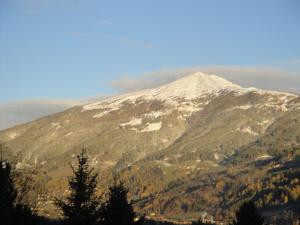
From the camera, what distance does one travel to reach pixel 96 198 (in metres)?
42.8

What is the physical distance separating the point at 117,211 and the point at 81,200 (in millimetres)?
3759

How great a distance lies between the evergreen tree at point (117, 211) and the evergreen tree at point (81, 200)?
166 centimetres

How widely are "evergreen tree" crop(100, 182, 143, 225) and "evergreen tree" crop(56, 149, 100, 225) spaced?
1.66m

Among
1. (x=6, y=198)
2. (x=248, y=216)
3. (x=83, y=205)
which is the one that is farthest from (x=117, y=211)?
(x=248, y=216)

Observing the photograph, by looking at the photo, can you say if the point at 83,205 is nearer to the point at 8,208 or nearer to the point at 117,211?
the point at 117,211

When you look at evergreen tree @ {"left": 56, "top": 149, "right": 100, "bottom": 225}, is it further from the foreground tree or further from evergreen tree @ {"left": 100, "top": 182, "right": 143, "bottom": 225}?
the foreground tree

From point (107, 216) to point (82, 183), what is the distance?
350 centimetres

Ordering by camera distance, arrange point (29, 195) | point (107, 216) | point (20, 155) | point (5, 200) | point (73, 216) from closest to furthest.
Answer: point (73, 216) → point (107, 216) → point (5, 200) → point (20, 155) → point (29, 195)

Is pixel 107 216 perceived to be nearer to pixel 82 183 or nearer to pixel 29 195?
pixel 82 183

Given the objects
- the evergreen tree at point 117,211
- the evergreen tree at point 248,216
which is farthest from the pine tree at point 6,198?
the evergreen tree at point 248,216

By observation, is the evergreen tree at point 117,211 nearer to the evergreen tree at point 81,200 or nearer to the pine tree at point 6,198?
the evergreen tree at point 81,200

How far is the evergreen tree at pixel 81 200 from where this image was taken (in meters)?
41.4

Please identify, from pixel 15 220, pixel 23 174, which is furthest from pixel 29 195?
pixel 15 220

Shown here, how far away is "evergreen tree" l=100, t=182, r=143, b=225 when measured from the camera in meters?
44.6
